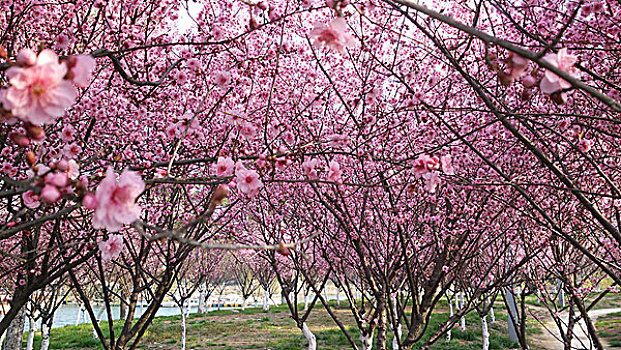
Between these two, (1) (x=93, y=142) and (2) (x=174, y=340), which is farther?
(2) (x=174, y=340)

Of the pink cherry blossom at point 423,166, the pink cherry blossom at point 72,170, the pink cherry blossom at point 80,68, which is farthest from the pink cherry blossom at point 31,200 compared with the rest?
the pink cherry blossom at point 423,166

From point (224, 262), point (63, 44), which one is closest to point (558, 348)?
point (63, 44)

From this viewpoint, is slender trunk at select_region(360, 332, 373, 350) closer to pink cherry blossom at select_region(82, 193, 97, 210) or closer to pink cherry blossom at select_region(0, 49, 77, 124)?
pink cherry blossom at select_region(82, 193, 97, 210)

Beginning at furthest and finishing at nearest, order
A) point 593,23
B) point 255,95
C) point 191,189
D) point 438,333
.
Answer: point 191,189 → point 255,95 → point 438,333 → point 593,23

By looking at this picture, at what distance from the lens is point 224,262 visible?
2650 centimetres

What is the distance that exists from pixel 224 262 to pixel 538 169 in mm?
23747

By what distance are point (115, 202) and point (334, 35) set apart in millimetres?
1012

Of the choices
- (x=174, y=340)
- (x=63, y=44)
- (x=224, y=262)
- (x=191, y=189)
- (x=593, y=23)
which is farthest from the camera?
(x=224, y=262)

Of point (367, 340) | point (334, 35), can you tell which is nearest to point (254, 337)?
point (367, 340)

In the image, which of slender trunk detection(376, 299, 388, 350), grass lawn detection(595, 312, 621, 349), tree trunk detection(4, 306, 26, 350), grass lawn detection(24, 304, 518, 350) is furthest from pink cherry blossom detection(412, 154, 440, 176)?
grass lawn detection(595, 312, 621, 349)

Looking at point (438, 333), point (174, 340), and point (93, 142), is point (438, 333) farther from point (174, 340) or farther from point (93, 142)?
point (174, 340)

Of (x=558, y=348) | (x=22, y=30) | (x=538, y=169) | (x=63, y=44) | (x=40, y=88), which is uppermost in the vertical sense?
(x=22, y=30)

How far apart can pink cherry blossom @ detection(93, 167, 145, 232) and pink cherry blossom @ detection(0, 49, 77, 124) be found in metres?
0.22

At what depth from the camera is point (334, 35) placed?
66.6 inches
